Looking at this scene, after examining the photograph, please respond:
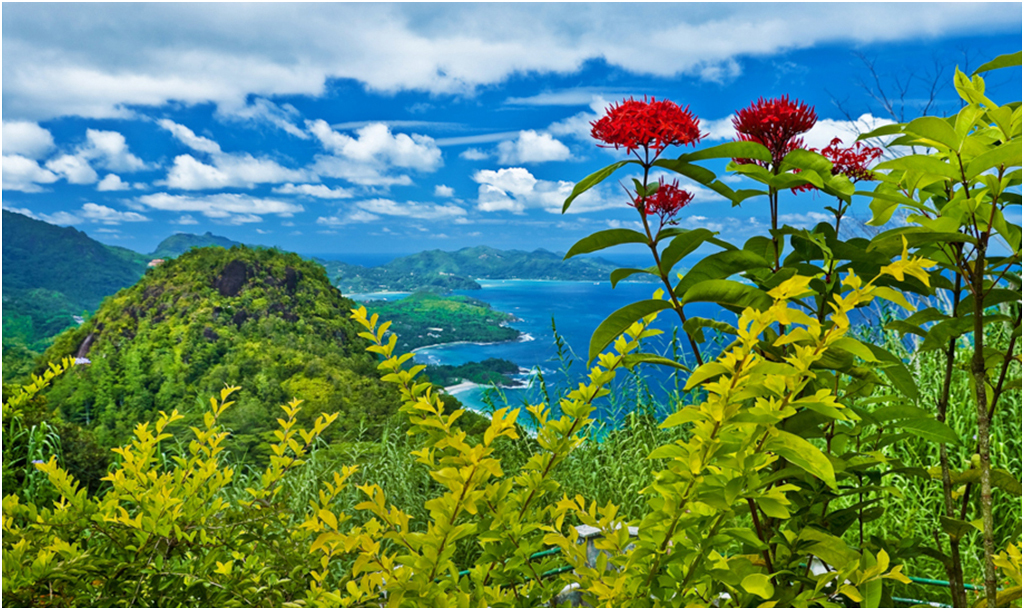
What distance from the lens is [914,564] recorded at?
186 cm

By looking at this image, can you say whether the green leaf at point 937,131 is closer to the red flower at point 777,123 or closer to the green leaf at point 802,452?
the red flower at point 777,123

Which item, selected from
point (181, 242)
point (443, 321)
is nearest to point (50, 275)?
point (181, 242)

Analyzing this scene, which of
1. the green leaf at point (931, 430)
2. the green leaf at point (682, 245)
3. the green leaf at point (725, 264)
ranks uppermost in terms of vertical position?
the green leaf at point (682, 245)

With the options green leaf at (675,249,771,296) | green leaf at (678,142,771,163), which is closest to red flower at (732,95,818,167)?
green leaf at (678,142,771,163)

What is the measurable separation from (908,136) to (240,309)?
5693mm

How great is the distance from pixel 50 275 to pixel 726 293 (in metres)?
8.35

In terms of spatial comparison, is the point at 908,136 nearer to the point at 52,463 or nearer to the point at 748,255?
the point at 748,255

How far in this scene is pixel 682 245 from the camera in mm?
1001

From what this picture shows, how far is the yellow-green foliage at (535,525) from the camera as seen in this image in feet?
2.25

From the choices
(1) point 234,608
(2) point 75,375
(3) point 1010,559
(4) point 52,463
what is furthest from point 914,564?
(2) point 75,375

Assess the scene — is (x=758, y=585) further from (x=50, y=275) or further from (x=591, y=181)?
(x=50, y=275)

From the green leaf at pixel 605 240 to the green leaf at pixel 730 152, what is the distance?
0.51ft

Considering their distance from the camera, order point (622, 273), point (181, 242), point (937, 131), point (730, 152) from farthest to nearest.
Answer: point (181, 242), point (622, 273), point (730, 152), point (937, 131)

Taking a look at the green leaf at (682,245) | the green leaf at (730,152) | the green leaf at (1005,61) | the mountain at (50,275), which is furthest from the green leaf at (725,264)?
the mountain at (50,275)
